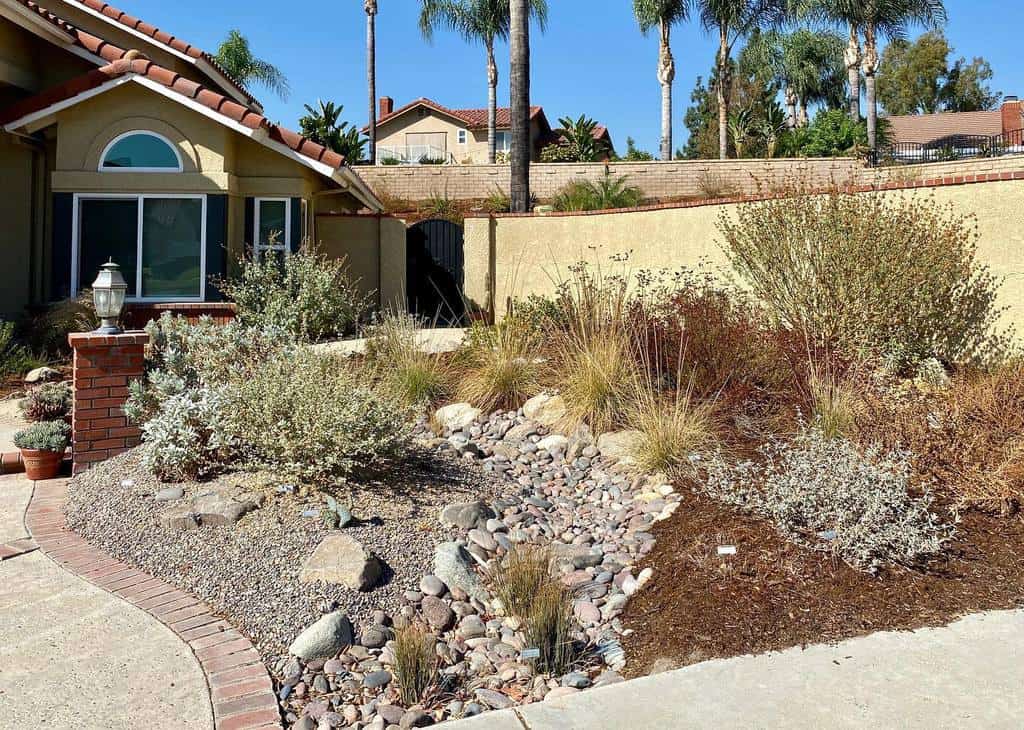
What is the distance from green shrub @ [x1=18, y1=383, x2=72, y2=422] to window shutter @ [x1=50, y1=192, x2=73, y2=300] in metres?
4.98

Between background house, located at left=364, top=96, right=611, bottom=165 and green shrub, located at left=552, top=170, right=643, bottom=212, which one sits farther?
background house, located at left=364, top=96, right=611, bottom=165

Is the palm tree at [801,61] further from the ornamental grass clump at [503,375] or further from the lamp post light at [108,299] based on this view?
the lamp post light at [108,299]

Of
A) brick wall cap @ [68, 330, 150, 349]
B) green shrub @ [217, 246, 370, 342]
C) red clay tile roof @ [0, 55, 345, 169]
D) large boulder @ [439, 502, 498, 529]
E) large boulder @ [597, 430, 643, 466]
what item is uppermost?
red clay tile roof @ [0, 55, 345, 169]

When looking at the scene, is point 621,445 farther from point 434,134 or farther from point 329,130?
point 434,134

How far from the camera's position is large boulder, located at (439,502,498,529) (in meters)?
5.17

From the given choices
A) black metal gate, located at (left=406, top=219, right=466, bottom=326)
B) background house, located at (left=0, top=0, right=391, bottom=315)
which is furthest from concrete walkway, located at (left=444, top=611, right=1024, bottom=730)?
black metal gate, located at (left=406, top=219, right=466, bottom=326)

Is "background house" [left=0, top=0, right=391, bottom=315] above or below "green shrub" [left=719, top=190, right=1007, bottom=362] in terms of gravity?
above

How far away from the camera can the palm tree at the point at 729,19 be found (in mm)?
32000

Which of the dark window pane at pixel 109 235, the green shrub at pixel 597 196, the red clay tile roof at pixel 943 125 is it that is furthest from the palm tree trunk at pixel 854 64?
the dark window pane at pixel 109 235

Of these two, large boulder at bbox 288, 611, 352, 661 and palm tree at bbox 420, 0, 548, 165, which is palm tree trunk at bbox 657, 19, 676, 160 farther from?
large boulder at bbox 288, 611, 352, 661

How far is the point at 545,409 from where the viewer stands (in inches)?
285

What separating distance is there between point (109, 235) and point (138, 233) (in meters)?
0.40

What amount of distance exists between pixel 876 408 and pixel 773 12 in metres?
31.5

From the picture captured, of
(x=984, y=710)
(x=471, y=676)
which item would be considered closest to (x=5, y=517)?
(x=471, y=676)
